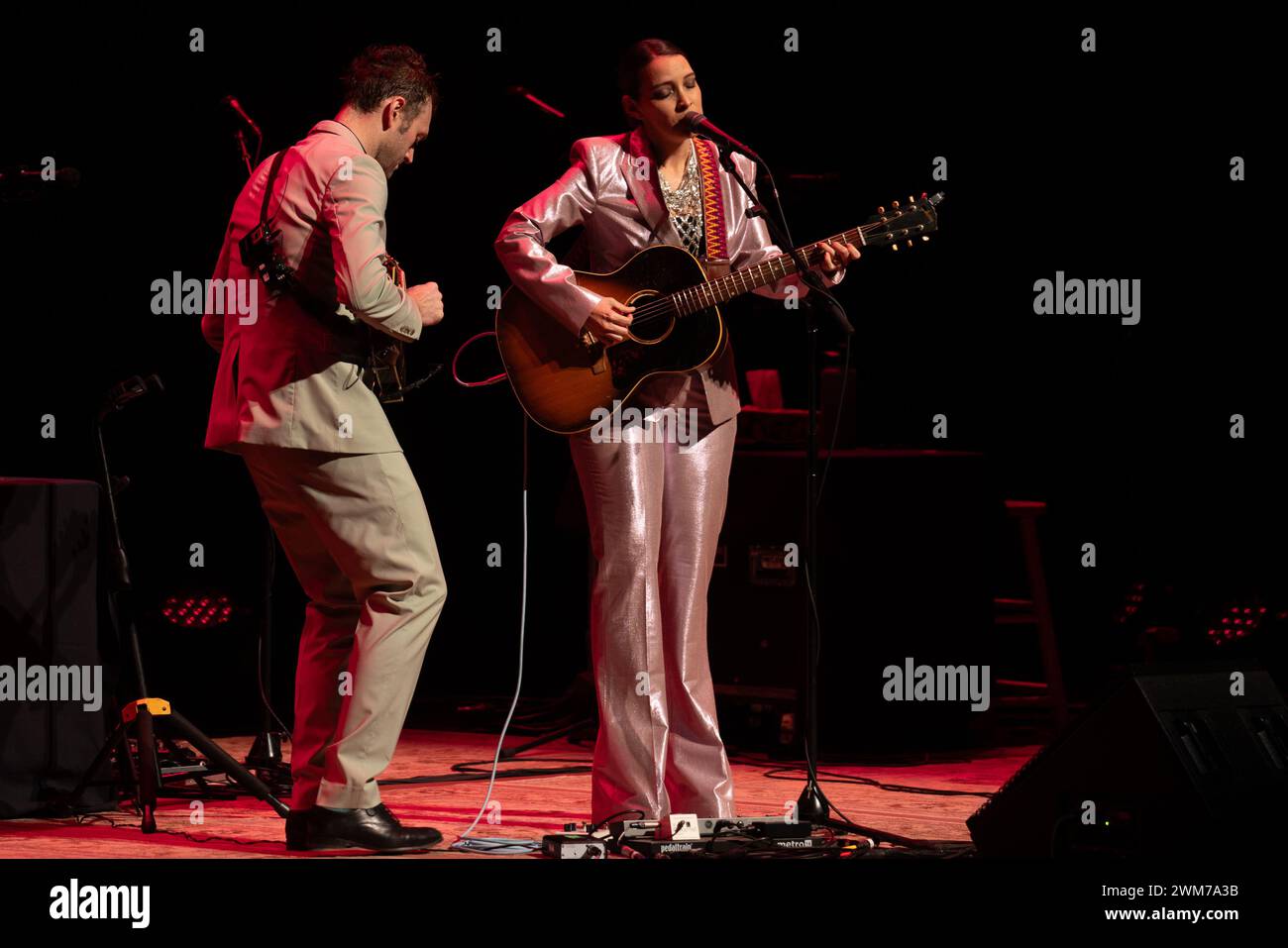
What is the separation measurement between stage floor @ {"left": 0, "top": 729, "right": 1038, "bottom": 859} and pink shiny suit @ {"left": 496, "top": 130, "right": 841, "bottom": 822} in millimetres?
419

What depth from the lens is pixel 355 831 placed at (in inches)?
152

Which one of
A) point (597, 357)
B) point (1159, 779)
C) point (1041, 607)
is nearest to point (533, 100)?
point (597, 357)

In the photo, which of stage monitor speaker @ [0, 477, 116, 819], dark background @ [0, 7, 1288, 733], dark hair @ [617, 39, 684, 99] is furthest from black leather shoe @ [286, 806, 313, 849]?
dark background @ [0, 7, 1288, 733]

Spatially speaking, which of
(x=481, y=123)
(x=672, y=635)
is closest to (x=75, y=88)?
(x=481, y=123)

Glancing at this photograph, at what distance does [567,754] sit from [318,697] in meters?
2.13

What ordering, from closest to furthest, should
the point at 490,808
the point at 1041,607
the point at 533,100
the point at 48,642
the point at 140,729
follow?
the point at 140,729 → the point at 48,642 → the point at 490,808 → the point at 533,100 → the point at 1041,607

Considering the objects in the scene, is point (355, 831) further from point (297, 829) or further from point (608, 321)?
point (608, 321)

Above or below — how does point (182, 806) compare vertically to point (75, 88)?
below

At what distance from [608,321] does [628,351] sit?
131 millimetres

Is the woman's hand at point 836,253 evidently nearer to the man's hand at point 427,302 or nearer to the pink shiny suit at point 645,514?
the pink shiny suit at point 645,514

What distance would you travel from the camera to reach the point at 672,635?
4.13 meters

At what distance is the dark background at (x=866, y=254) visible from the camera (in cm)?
617
